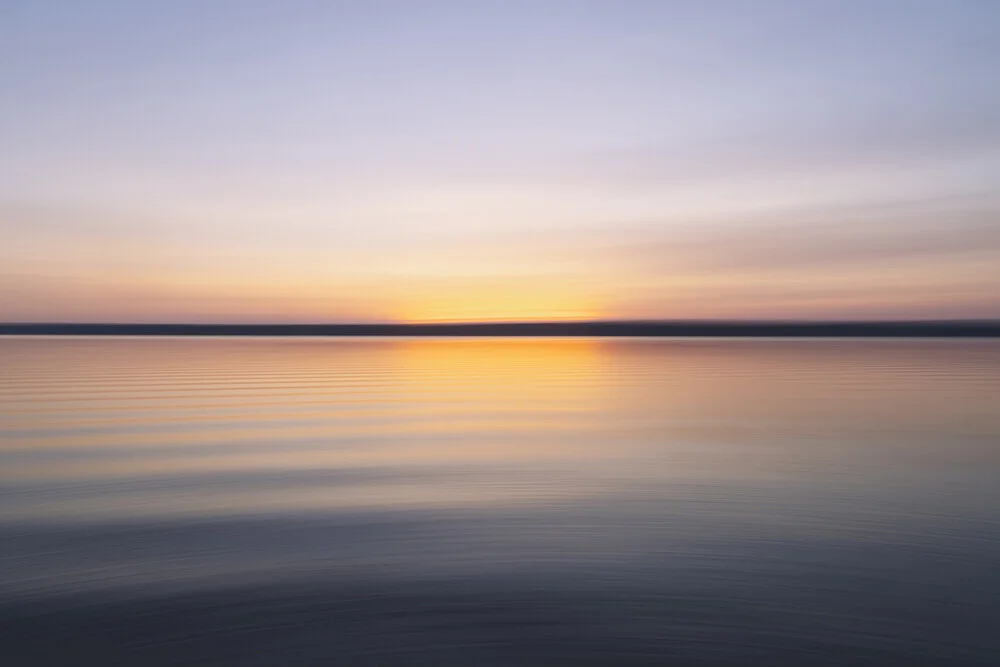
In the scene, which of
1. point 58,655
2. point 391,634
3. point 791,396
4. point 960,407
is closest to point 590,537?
point 391,634

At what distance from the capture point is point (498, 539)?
6.63 m

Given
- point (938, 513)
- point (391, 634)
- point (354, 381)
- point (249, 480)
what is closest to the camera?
point (391, 634)

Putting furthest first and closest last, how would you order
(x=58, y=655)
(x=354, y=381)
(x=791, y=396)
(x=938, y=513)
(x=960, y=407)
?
1. (x=354, y=381)
2. (x=791, y=396)
3. (x=960, y=407)
4. (x=938, y=513)
5. (x=58, y=655)

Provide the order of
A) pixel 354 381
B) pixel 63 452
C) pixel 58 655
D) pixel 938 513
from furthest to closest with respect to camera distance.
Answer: pixel 354 381 < pixel 63 452 < pixel 938 513 < pixel 58 655

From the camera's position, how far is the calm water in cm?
454

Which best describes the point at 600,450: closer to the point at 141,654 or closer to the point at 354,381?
the point at 141,654

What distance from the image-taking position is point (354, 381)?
2347 centimetres

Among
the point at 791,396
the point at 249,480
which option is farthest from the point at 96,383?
the point at 791,396

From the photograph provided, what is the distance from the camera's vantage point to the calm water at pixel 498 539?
454 cm

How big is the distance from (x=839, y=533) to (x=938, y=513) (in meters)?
1.25

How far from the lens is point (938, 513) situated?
7484 millimetres

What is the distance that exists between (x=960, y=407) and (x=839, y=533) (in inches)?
412

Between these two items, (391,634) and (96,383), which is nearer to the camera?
(391,634)

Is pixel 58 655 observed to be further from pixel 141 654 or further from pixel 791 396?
pixel 791 396
